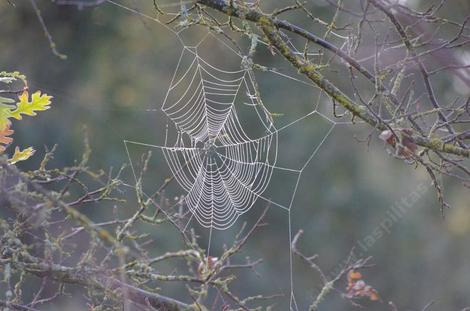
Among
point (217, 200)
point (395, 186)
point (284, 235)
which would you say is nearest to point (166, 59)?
point (284, 235)

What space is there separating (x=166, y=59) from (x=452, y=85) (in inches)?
143

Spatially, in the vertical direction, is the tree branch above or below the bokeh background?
above

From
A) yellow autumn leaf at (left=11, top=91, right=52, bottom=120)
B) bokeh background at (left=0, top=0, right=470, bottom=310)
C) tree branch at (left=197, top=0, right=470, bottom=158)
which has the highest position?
tree branch at (left=197, top=0, right=470, bottom=158)

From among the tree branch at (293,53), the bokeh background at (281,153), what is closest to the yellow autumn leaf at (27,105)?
the tree branch at (293,53)

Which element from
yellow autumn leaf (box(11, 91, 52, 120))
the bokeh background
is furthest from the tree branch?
the bokeh background

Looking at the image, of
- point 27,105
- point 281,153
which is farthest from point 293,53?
point 281,153

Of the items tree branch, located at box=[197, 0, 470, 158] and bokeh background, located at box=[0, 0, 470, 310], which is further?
bokeh background, located at box=[0, 0, 470, 310]

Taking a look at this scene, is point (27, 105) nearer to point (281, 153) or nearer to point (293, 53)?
point (293, 53)

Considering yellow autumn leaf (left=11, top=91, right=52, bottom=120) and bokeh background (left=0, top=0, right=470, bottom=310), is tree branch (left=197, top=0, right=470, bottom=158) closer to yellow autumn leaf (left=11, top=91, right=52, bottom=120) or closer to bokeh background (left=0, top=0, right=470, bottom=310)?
yellow autumn leaf (left=11, top=91, right=52, bottom=120)

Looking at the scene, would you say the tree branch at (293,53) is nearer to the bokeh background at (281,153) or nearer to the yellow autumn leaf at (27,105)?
the yellow autumn leaf at (27,105)

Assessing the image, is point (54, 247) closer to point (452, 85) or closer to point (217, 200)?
point (217, 200)

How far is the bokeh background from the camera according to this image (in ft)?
36.2

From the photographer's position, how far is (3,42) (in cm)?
1125

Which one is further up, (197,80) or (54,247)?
(54,247)
